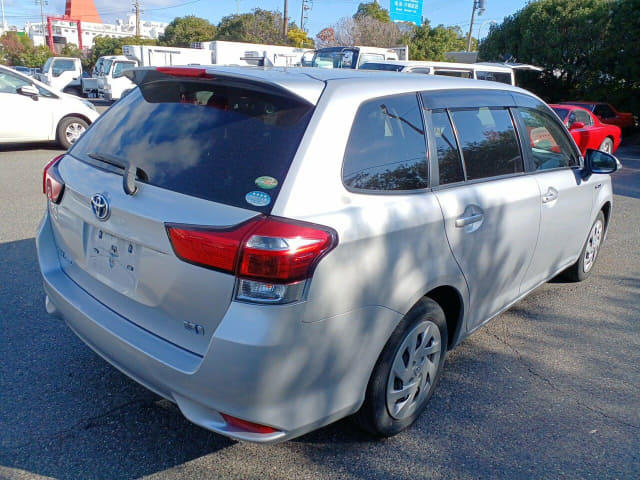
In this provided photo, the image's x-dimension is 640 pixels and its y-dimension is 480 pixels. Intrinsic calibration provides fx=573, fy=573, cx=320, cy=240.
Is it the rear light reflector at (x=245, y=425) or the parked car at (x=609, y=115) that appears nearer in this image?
the rear light reflector at (x=245, y=425)

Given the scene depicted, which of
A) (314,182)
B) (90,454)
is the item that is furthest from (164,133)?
(90,454)

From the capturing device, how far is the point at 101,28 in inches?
5886

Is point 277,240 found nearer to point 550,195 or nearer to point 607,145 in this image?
point 550,195

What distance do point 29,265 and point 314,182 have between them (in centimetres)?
363

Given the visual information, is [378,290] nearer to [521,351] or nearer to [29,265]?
[521,351]

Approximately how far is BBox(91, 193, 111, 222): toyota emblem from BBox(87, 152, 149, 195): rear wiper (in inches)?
5.0

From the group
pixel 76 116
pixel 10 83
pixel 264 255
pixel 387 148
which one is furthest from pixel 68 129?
pixel 264 255

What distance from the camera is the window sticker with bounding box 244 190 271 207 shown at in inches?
89.0

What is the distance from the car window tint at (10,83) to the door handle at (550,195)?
9.71m

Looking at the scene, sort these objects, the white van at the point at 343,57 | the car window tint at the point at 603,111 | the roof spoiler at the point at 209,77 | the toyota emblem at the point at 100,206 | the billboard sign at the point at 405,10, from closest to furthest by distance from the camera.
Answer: the roof spoiler at the point at 209,77
the toyota emblem at the point at 100,206
the white van at the point at 343,57
the car window tint at the point at 603,111
the billboard sign at the point at 405,10

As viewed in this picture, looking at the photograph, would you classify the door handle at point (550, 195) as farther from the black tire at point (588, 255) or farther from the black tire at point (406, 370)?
the black tire at point (406, 370)

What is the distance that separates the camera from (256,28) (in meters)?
48.2

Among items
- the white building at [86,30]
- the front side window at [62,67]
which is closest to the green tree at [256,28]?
the front side window at [62,67]

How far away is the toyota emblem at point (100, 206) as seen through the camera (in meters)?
2.58
